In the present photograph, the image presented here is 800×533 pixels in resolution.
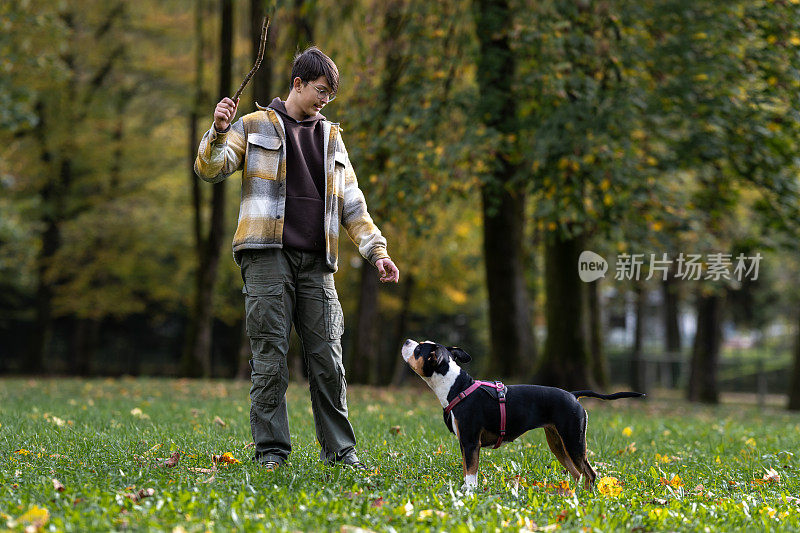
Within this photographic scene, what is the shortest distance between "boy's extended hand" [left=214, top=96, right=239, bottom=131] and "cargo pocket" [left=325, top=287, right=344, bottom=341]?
1205 millimetres

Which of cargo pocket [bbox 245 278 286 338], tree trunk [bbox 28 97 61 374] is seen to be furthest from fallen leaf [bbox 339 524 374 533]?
tree trunk [bbox 28 97 61 374]

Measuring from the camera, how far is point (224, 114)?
4.52 meters

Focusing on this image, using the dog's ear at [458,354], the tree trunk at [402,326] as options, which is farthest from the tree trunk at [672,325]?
the dog's ear at [458,354]

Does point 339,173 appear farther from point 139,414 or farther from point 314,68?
point 139,414

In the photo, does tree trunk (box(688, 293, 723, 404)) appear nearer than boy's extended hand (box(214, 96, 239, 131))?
No

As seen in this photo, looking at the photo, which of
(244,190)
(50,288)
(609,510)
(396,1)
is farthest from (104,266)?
(609,510)

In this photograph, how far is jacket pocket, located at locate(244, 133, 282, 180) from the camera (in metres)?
4.87

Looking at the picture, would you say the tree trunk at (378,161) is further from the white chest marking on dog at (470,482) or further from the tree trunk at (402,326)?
the white chest marking on dog at (470,482)

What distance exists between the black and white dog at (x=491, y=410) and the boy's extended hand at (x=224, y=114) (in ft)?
5.73

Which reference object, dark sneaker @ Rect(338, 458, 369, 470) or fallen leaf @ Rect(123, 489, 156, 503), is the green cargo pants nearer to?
dark sneaker @ Rect(338, 458, 369, 470)

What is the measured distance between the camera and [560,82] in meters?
9.72

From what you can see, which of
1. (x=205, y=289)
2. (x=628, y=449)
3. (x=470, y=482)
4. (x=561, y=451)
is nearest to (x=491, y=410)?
(x=470, y=482)

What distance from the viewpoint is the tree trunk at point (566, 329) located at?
43.4 ft

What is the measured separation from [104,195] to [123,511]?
2185cm
